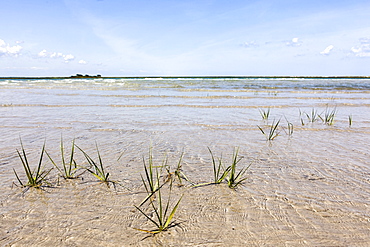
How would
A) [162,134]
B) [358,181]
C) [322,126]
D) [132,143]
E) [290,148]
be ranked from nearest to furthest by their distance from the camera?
[358,181]
[290,148]
[132,143]
[162,134]
[322,126]

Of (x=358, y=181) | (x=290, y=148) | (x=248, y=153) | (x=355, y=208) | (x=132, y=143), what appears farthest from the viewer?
(x=132, y=143)

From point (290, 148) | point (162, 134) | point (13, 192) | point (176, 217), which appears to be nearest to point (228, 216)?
point (176, 217)

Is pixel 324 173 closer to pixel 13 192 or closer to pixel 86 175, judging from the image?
pixel 86 175

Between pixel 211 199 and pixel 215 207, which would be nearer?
pixel 215 207

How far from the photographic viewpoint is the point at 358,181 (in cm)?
314

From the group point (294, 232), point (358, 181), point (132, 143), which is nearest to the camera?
point (294, 232)

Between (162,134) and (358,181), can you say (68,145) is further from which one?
(358,181)

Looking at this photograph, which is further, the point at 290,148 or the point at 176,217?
the point at 290,148

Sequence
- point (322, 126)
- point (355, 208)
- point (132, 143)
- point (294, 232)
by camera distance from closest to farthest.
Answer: point (294, 232) < point (355, 208) < point (132, 143) < point (322, 126)

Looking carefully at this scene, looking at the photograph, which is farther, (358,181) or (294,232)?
(358,181)

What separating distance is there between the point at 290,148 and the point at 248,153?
0.92 metres

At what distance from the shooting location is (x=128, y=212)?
2422 mm

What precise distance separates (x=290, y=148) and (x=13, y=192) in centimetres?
433

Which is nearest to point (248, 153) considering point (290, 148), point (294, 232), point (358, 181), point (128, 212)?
point (290, 148)
